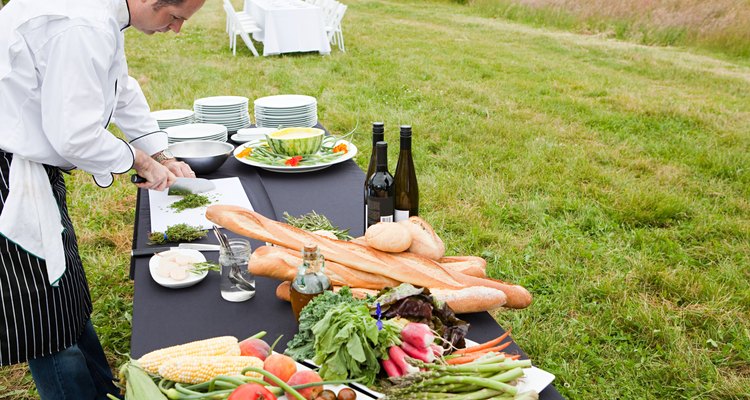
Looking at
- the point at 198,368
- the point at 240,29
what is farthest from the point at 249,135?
the point at 240,29

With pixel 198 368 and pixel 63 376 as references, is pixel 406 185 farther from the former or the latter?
pixel 63 376

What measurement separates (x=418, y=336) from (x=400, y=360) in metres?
0.06

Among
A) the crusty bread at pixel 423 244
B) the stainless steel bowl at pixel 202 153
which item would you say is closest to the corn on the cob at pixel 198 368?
the crusty bread at pixel 423 244

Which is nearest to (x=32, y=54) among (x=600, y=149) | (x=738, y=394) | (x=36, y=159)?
(x=36, y=159)

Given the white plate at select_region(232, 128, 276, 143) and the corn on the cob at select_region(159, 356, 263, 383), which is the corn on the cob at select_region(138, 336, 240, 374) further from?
the white plate at select_region(232, 128, 276, 143)

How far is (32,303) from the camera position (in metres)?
1.79

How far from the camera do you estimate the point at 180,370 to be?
1.18 meters

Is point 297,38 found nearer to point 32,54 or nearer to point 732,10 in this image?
point 732,10

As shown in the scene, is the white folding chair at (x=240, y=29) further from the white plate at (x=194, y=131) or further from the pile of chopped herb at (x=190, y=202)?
the pile of chopped herb at (x=190, y=202)

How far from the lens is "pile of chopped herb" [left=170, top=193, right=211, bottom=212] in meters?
2.16

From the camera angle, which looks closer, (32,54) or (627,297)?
(32,54)

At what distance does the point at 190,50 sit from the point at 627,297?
365 inches

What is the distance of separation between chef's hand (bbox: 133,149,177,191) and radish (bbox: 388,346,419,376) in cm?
112

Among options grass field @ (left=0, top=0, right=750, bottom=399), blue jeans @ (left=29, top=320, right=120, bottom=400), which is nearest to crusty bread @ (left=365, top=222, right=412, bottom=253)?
blue jeans @ (left=29, top=320, right=120, bottom=400)
